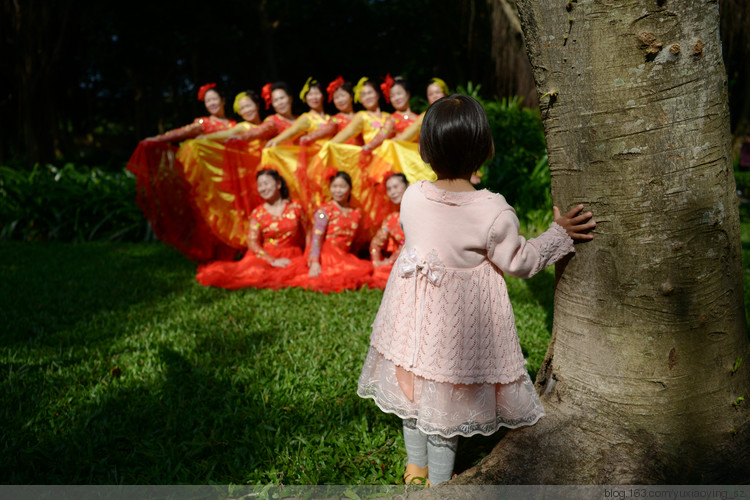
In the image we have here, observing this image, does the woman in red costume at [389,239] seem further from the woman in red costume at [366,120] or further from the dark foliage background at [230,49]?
the dark foliage background at [230,49]

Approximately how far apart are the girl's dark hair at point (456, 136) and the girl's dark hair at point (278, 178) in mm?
3755

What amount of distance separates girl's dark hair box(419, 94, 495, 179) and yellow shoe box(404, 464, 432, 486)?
1.20m

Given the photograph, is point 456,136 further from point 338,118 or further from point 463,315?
point 338,118

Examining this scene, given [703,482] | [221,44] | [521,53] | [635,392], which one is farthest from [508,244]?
[221,44]

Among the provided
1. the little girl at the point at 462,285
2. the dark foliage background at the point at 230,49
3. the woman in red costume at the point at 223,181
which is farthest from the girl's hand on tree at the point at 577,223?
the dark foliage background at the point at 230,49

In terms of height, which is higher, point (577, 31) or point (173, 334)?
point (577, 31)

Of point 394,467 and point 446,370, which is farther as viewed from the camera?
point 394,467

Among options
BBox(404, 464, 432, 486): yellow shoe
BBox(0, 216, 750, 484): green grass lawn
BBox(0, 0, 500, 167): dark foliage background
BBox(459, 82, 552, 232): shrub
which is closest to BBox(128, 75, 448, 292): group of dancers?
BBox(0, 216, 750, 484): green grass lawn

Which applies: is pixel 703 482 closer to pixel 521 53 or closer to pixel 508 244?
pixel 508 244

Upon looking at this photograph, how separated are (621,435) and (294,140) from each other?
4791mm

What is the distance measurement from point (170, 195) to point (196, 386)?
311cm

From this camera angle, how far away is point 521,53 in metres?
9.96

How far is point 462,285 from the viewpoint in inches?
75.7

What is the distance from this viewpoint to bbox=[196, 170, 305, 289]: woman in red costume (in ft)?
17.6
